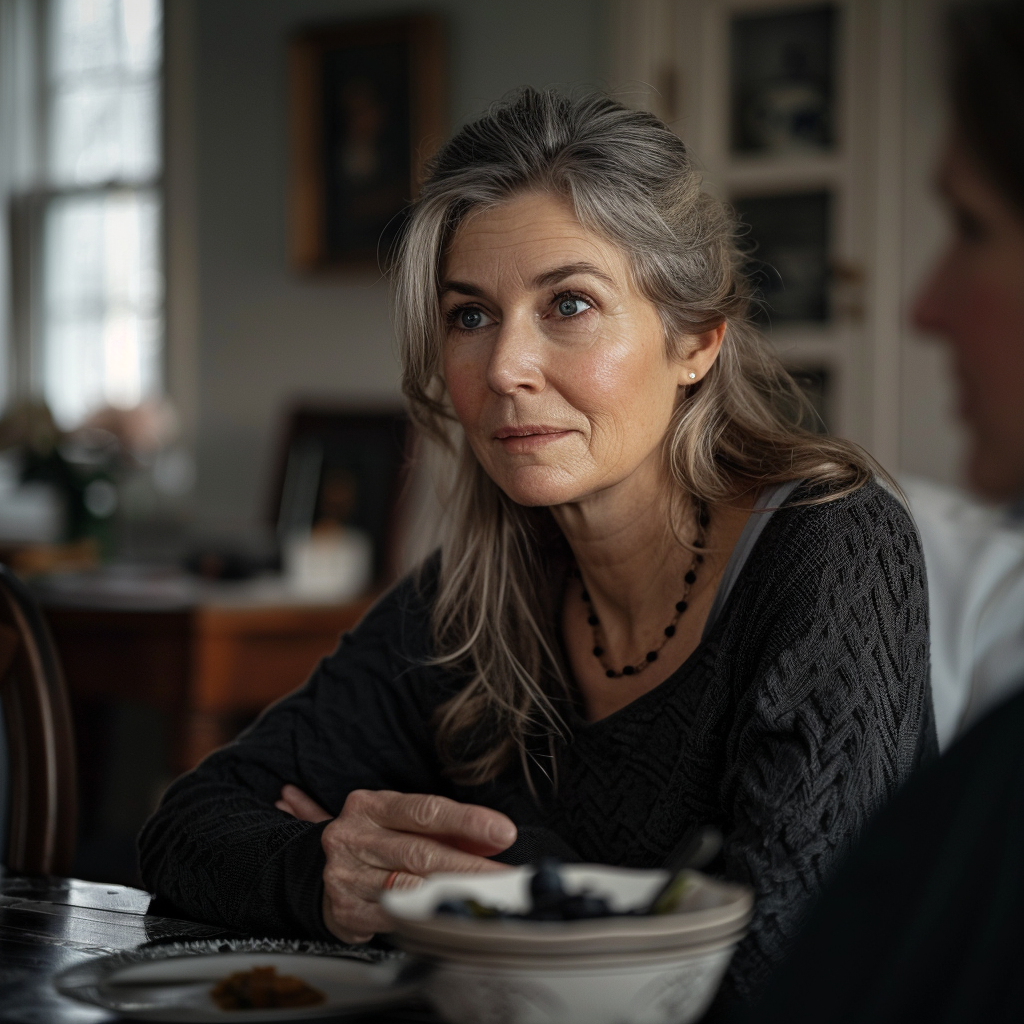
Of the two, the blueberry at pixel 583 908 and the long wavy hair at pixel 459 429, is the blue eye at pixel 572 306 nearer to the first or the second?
the long wavy hair at pixel 459 429

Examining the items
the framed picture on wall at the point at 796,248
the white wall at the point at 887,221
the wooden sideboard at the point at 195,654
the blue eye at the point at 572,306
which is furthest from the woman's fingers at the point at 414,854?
the framed picture on wall at the point at 796,248

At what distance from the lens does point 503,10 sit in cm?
325

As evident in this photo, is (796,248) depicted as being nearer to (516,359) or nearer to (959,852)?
(516,359)

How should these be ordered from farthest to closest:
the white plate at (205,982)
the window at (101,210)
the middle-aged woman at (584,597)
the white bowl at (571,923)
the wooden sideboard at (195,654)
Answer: the window at (101,210)
the wooden sideboard at (195,654)
the middle-aged woman at (584,597)
the white plate at (205,982)
the white bowl at (571,923)

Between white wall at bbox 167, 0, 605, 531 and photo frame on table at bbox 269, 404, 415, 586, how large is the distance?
0.11 m

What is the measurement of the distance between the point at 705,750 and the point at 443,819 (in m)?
0.33

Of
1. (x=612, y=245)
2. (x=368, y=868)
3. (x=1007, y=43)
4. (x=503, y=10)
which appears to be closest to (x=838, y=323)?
(x=503, y=10)

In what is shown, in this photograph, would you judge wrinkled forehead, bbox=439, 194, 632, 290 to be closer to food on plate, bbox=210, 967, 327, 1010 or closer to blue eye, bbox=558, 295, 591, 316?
blue eye, bbox=558, 295, 591, 316

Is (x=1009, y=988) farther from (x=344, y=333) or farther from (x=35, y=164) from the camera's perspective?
(x=35, y=164)

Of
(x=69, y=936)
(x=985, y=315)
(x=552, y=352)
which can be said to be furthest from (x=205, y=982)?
(x=552, y=352)

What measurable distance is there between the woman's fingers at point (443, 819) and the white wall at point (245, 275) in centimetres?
239

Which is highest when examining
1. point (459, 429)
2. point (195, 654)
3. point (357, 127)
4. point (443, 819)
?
point (357, 127)

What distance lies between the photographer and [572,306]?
134 centimetres

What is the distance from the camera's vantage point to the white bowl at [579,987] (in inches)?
24.6
